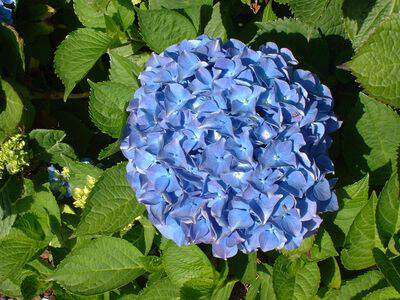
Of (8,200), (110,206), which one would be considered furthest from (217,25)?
(8,200)

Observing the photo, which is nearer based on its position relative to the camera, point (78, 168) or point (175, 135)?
point (175, 135)

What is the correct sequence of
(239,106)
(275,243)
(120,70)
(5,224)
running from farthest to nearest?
(5,224), (120,70), (275,243), (239,106)

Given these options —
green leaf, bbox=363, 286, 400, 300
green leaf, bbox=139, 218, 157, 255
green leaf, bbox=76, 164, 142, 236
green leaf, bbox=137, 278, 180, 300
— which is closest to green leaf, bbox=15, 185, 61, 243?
green leaf, bbox=139, 218, 157, 255

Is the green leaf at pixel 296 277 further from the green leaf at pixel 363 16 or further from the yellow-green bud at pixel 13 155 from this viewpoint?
the yellow-green bud at pixel 13 155

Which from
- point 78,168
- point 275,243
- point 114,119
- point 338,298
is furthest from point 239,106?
point 78,168

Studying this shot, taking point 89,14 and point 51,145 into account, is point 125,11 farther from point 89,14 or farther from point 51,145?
point 51,145

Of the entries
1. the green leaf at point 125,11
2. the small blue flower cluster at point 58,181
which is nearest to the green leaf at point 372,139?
the green leaf at point 125,11

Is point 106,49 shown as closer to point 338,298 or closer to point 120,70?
point 120,70

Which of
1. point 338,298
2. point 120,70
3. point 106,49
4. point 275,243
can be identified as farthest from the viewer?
point 106,49
